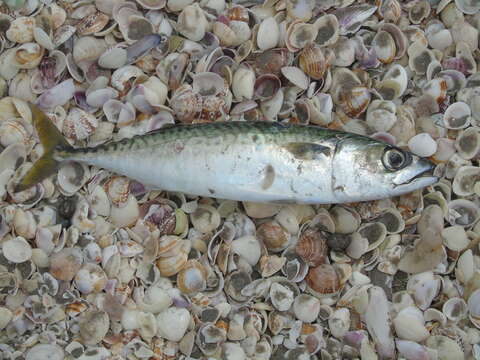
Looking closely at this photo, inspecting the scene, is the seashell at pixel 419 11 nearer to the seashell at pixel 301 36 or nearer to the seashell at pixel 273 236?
the seashell at pixel 301 36

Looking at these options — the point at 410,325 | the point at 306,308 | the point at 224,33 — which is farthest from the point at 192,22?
the point at 410,325

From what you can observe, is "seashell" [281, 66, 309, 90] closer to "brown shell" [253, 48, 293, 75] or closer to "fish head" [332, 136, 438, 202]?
"brown shell" [253, 48, 293, 75]

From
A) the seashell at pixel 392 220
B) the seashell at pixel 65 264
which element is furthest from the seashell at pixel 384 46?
the seashell at pixel 65 264

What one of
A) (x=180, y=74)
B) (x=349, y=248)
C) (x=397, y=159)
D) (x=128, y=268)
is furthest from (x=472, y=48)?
(x=128, y=268)

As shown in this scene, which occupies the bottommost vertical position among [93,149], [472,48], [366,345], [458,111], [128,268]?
[366,345]

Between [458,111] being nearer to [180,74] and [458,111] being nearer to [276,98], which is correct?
[276,98]

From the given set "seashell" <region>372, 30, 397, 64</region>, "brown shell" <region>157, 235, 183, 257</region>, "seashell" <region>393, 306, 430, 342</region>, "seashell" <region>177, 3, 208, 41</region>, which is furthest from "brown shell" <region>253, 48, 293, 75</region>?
"seashell" <region>393, 306, 430, 342</region>
